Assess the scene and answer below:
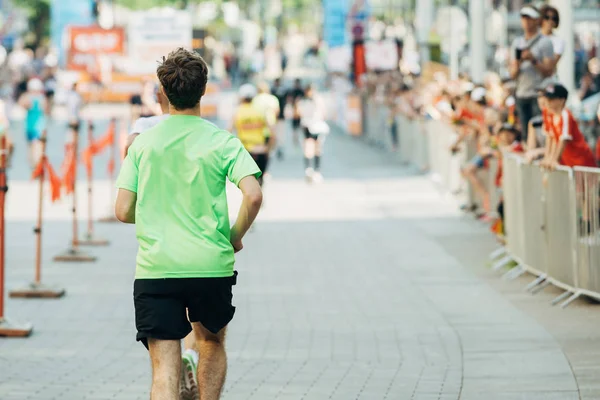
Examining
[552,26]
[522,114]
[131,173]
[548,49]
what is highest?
[552,26]

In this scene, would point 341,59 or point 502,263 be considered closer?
point 502,263

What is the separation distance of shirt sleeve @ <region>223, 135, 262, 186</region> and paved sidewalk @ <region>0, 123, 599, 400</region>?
8.34ft

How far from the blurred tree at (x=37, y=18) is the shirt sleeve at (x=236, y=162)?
77247mm

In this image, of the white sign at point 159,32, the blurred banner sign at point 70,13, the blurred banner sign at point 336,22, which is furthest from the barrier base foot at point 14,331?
the blurred banner sign at point 70,13

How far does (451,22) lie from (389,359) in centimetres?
1997

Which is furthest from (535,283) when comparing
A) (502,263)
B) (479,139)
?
(479,139)

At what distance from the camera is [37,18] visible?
85.9 meters

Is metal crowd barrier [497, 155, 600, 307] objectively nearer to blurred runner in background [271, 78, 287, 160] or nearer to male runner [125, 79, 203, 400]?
male runner [125, 79, 203, 400]

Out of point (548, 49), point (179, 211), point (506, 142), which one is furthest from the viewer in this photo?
point (506, 142)

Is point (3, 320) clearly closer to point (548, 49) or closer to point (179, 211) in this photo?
point (179, 211)

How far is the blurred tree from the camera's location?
8231 centimetres

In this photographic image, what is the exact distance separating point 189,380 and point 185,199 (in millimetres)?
1843

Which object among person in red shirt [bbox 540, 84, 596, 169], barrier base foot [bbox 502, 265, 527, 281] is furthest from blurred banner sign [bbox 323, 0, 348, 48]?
person in red shirt [bbox 540, 84, 596, 169]

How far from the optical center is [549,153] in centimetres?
1244
